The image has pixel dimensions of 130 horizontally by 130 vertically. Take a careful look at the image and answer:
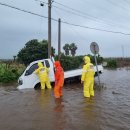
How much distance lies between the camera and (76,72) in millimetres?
20812

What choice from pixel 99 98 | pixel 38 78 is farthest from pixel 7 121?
pixel 38 78

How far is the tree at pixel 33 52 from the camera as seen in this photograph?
5428cm

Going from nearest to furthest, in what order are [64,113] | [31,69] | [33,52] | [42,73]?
[64,113]
[42,73]
[31,69]
[33,52]

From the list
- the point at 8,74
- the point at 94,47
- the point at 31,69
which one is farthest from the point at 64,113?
the point at 8,74

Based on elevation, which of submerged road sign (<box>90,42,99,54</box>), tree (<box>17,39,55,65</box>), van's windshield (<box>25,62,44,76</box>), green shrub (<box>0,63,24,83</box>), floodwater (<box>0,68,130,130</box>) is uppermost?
tree (<box>17,39,55,65</box>)

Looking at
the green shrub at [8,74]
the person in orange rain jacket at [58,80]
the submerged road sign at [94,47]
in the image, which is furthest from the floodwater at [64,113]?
the green shrub at [8,74]

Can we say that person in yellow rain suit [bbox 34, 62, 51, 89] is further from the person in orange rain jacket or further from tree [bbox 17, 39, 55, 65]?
tree [bbox 17, 39, 55, 65]

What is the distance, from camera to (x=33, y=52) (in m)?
54.6

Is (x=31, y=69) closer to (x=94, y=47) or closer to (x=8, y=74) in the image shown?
(x=94, y=47)

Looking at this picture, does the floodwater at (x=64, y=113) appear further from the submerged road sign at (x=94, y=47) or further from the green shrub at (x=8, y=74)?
the green shrub at (x=8, y=74)

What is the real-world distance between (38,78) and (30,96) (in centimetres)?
263

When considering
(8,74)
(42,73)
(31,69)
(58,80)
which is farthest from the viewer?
(8,74)

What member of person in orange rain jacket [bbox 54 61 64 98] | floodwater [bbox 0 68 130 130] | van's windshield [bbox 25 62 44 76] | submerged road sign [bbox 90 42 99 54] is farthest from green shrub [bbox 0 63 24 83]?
person in orange rain jacket [bbox 54 61 64 98]

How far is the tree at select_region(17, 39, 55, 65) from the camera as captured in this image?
178 feet
